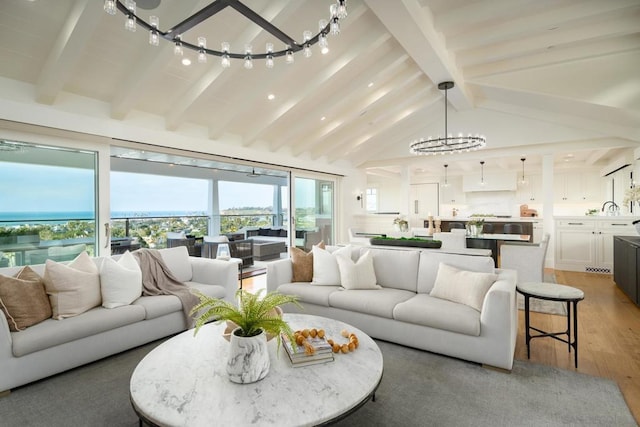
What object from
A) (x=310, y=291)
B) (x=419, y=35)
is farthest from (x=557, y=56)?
(x=310, y=291)

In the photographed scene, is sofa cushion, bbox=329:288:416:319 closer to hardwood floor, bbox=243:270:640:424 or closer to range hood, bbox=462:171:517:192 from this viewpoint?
hardwood floor, bbox=243:270:640:424

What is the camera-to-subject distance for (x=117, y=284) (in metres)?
2.95

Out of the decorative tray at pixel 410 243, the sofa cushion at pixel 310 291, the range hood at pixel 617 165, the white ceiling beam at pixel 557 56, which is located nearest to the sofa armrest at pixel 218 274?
the sofa cushion at pixel 310 291

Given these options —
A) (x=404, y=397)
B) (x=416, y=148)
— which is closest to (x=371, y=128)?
(x=416, y=148)

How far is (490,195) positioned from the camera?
418 inches

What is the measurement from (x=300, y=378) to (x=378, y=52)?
4.46m

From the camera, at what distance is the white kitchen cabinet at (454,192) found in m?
11.1

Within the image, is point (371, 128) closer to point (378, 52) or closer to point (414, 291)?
point (378, 52)

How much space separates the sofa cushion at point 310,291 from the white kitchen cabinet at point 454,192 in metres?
8.96

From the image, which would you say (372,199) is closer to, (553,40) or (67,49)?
(553,40)

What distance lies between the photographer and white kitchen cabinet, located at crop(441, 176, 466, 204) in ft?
36.5

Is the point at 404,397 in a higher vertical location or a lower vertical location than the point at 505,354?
lower

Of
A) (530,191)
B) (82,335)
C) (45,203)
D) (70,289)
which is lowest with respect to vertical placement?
(82,335)

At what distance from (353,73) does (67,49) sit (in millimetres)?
3505
